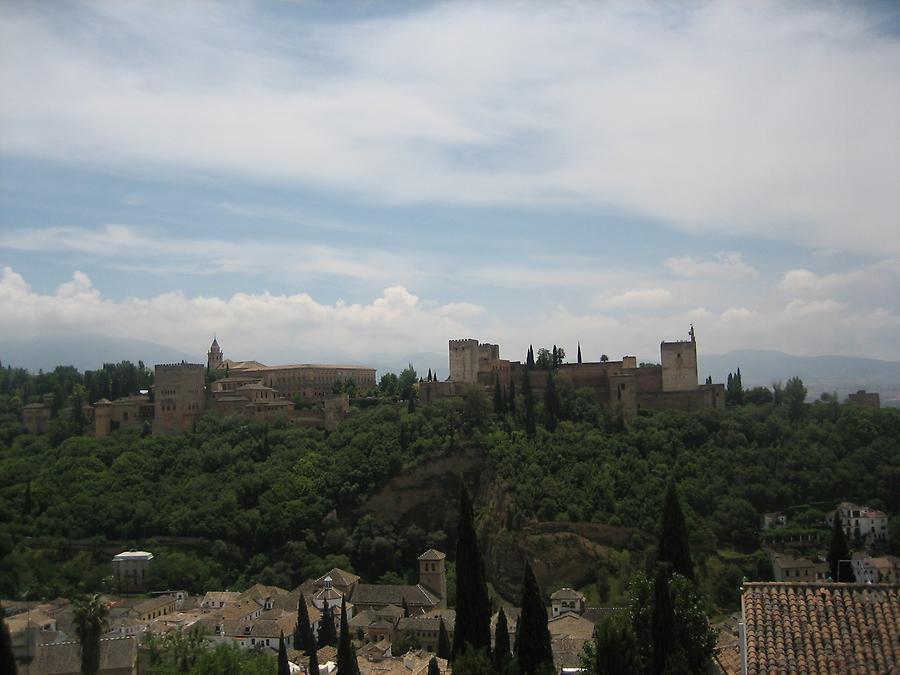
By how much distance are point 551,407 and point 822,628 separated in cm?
4633

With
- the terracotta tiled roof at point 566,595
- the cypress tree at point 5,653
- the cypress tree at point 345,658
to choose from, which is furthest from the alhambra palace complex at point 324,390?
the cypress tree at point 5,653

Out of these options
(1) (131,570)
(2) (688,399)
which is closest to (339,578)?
(1) (131,570)

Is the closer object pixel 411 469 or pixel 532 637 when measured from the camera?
pixel 532 637

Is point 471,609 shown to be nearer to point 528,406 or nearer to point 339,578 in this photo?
point 339,578

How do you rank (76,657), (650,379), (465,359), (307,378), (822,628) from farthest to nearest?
(307,378) → (465,359) → (650,379) → (76,657) → (822,628)

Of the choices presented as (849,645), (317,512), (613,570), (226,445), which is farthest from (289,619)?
(849,645)

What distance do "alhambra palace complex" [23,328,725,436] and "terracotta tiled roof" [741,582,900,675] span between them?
47.3m

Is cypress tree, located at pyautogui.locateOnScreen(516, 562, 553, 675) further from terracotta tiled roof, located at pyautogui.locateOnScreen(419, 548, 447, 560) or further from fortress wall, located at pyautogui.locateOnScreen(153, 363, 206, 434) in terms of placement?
fortress wall, located at pyautogui.locateOnScreen(153, 363, 206, 434)

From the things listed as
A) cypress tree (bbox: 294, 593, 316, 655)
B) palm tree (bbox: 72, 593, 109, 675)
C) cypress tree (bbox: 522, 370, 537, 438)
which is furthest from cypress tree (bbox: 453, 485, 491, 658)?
cypress tree (bbox: 522, 370, 537, 438)

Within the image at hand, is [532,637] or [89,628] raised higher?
[532,637]

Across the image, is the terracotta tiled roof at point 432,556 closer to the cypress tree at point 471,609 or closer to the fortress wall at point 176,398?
the cypress tree at point 471,609

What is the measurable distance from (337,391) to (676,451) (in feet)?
89.2

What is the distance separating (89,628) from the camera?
25.4 metres

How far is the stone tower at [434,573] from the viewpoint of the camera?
49.2 m
